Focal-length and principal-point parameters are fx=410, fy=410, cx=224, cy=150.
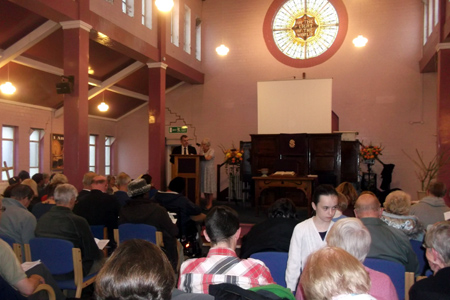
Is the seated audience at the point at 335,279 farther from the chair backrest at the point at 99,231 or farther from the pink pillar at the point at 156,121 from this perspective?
the pink pillar at the point at 156,121

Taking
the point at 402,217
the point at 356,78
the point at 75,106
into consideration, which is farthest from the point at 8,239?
the point at 356,78

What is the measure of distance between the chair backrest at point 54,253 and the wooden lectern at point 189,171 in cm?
548

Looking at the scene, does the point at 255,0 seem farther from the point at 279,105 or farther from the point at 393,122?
the point at 393,122

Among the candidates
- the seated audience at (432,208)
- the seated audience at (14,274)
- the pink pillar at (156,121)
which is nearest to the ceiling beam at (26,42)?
the pink pillar at (156,121)

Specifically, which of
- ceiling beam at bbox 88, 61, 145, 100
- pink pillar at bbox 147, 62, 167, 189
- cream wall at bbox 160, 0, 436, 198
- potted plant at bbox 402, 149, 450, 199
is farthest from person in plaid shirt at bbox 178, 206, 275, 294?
cream wall at bbox 160, 0, 436, 198

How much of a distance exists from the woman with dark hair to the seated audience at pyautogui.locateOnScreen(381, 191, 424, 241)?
97 cm

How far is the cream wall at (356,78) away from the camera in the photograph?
10.8m

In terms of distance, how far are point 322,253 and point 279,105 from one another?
8.80m

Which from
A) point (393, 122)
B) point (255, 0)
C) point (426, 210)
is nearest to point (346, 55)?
point (393, 122)

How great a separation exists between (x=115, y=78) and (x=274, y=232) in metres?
8.79

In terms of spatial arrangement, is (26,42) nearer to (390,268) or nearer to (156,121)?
(156,121)

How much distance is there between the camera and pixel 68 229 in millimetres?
3402

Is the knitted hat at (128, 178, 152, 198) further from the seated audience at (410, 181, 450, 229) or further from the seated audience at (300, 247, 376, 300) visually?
the seated audience at (300, 247, 376, 300)

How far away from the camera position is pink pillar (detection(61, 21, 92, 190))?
6.72m
